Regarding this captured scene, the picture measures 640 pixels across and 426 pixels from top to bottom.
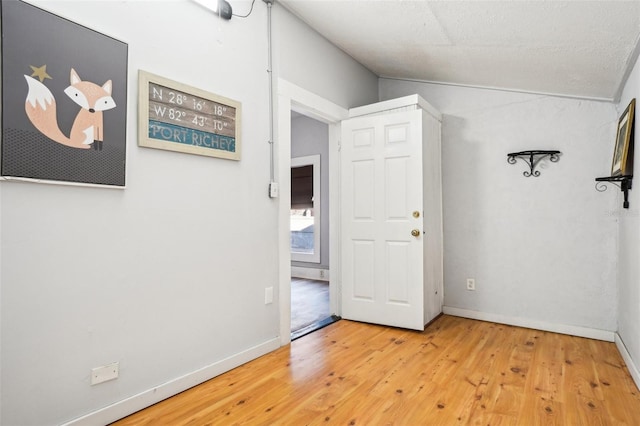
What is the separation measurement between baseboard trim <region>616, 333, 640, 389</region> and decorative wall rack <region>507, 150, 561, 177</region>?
148 cm

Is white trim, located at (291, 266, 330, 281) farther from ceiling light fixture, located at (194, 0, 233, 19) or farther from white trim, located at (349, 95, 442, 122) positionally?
ceiling light fixture, located at (194, 0, 233, 19)

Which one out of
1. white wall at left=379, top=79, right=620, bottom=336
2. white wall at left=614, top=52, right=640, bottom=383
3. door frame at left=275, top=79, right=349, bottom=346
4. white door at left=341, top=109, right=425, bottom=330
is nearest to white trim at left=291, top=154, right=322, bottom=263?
white door at left=341, top=109, right=425, bottom=330

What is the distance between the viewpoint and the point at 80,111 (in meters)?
1.78

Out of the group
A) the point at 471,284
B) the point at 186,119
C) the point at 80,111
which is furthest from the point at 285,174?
the point at 471,284

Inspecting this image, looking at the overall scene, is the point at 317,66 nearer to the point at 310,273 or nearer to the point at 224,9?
the point at 224,9

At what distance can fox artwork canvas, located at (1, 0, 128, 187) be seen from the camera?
157cm

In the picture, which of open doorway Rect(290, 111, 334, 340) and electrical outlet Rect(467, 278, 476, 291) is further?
open doorway Rect(290, 111, 334, 340)

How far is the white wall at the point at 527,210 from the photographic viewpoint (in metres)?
3.17

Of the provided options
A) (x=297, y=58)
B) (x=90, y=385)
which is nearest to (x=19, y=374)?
(x=90, y=385)

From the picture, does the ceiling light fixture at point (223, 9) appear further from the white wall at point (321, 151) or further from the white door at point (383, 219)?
the white wall at point (321, 151)

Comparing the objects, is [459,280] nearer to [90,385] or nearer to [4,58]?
[90,385]

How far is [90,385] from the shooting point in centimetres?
183

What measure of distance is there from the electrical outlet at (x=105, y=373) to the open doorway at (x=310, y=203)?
342 cm

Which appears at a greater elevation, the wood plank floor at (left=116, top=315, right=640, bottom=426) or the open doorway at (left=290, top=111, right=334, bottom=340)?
the open doorway at (left=290, top=111, right=334, bottom=340)
